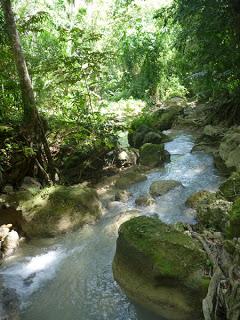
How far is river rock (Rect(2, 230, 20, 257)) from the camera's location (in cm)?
489

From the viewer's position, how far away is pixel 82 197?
18.8 feet

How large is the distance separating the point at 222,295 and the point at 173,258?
0.59 metres

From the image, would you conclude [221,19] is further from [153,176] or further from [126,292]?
[126,292]

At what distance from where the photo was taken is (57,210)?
5.46 meters

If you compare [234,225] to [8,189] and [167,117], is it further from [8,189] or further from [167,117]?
[167,117]

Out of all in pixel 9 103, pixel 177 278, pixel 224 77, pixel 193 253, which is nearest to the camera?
pixel 177 278

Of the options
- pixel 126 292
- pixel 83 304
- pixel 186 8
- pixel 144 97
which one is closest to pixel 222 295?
pixel 126 292

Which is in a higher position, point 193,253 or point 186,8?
point 186,8

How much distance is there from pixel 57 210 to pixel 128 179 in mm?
2151

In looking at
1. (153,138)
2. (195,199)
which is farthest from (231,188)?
(153,138)

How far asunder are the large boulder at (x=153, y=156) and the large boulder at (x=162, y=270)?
452cm

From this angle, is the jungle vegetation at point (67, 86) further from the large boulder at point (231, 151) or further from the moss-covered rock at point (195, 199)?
the moss-covered rock at point (195, 199)

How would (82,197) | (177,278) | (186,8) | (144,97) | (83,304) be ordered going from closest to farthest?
1. (177,278)
2. (83,304)
3. (82,197)
4. (186,8)
5. (144,97)

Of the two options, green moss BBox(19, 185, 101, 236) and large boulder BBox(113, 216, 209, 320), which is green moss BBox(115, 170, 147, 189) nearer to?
green moss BBox(19, 185, 101, 236)
